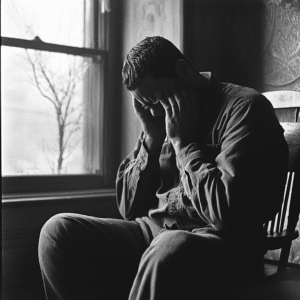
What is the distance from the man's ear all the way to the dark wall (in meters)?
0.87

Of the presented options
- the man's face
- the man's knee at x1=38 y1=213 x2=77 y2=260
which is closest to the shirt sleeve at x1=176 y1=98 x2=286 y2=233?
the man's face

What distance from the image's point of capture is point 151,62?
1.69 metres

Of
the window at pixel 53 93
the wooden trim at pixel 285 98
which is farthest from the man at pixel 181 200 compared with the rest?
the window at pixel 53 93

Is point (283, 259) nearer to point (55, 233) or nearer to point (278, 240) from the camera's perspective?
point (278, 240)

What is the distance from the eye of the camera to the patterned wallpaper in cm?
244

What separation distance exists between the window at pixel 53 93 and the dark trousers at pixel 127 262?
3.16ft

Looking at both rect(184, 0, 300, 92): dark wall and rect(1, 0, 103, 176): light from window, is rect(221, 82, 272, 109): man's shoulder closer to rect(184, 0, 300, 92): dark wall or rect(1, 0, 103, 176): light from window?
rect(184, 0, 300, 92): dark wall

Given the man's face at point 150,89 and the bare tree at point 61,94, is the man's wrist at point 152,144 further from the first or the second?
the bare tree at point 61,94

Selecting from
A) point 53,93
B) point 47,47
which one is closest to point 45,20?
point 47,47

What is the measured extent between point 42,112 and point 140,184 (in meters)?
1.02

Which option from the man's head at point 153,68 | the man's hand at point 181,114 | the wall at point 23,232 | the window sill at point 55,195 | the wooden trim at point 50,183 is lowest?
the wall at point 23,232

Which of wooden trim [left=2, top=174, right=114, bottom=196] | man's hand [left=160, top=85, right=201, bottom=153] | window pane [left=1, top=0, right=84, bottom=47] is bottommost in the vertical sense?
wooden trim [left=2, top=174, right=114, bottom=196]

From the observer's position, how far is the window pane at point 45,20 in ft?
8.61

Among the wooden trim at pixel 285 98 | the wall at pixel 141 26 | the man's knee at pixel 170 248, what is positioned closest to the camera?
the man's knee at pixel 170 248
